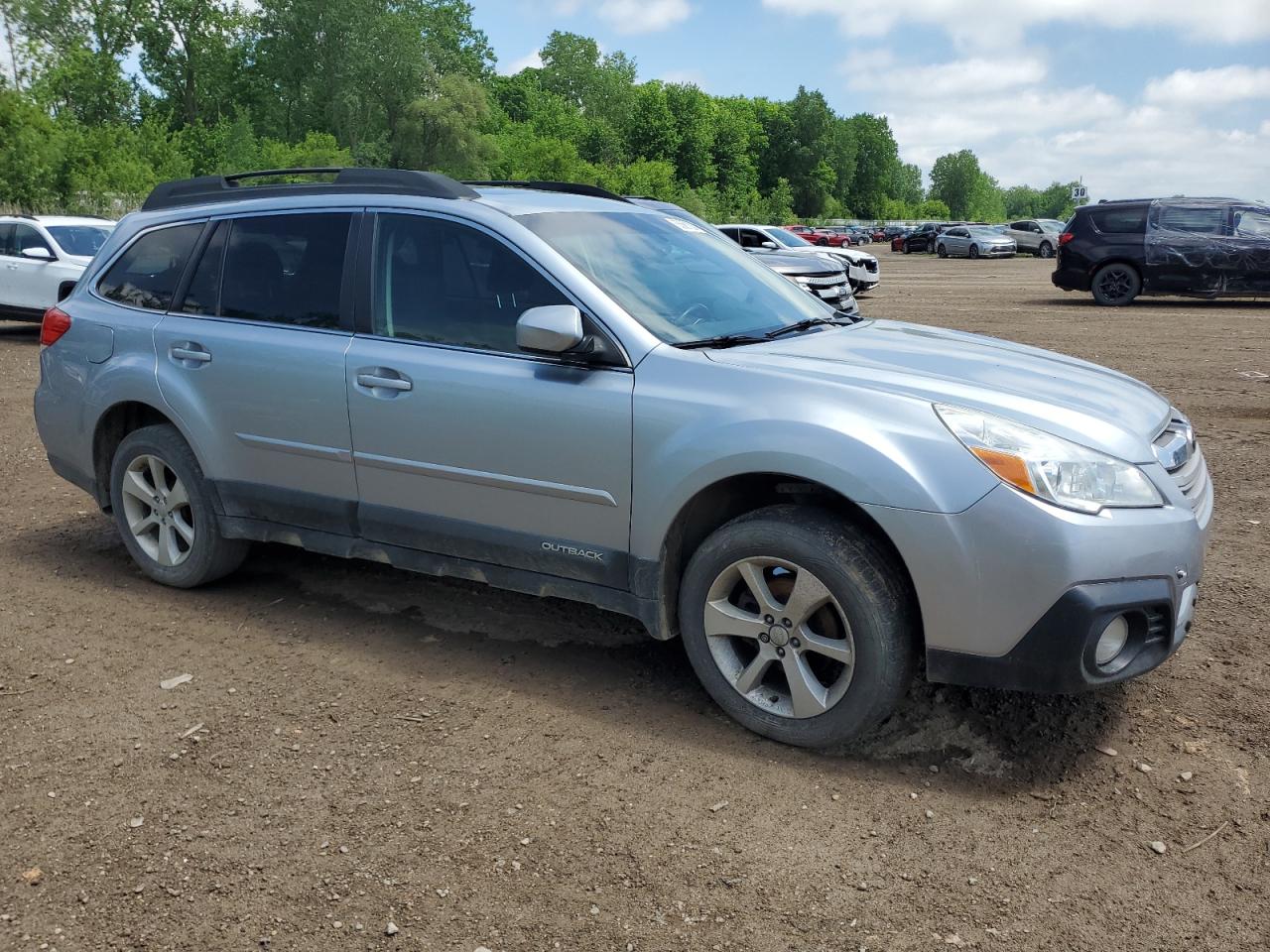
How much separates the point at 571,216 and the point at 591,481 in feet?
3.76

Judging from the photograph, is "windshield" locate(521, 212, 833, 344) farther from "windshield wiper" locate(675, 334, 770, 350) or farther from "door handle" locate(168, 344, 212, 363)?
"door handle" locate(168, 344, 212, 363)

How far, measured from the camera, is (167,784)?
135 inches

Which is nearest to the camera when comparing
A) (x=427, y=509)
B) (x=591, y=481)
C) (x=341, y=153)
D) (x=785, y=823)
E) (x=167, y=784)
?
(x=785, y=823)

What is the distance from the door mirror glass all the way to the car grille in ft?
6.10

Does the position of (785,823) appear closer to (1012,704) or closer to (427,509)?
(1012,704)

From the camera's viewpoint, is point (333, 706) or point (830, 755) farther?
point (333, 706)

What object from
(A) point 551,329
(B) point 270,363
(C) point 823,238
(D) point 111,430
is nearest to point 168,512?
(D) point 111,430

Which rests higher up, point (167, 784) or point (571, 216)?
point (571, 216)

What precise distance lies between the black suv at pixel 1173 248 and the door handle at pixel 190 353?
1779 centimetres

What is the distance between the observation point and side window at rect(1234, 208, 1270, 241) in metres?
18.1

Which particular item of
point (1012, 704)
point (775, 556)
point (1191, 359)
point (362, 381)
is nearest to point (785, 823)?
point (775, 556)

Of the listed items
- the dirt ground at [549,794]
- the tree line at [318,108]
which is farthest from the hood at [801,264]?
the tree line at [318,108]

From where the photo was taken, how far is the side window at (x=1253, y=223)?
18.1m

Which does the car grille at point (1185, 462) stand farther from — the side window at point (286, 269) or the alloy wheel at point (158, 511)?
the alloy wheel at point (158, 511)
